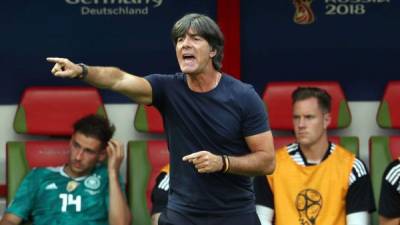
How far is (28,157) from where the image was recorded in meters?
6.50

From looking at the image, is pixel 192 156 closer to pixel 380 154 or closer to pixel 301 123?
pixel 301 123

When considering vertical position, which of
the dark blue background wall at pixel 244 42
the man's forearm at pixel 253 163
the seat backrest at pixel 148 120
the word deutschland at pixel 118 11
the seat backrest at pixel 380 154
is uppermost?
the word deutschland at pixel 118 11

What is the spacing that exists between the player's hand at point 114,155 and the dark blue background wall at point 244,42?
0.50 meters

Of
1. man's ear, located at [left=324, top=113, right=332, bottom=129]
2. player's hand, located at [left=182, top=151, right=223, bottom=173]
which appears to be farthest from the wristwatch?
man's ear, located at [left=324, top=113, right=332, bottom=129]

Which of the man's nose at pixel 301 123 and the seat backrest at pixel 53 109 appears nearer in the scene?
the man's nose at pixel 301 123

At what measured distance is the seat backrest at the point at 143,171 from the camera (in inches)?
254

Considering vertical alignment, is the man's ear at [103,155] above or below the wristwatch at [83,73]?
below

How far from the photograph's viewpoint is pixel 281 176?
6109mm

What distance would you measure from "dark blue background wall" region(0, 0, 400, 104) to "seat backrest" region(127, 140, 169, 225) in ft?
1.35

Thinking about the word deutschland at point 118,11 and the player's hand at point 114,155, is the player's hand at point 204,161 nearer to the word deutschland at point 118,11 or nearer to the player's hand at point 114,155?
the player's hand at point 114,155

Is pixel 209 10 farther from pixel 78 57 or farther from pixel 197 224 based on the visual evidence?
pixel 197 224

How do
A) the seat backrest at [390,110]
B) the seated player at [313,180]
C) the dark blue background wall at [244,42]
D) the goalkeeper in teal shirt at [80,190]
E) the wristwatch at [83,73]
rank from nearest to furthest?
the wristwatch at [83,73], the seated player at [313,180], the goalkeeper in teal shirt at [80,190], the seat backrest at [390,110], the dark blue background wall at [244,42]

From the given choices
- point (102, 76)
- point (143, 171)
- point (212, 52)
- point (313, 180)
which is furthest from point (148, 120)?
point (102, 76)

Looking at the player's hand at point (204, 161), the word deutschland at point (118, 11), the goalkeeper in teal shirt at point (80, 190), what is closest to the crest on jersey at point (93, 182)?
the goalkeeper in teal shirt at point (80, 190)
